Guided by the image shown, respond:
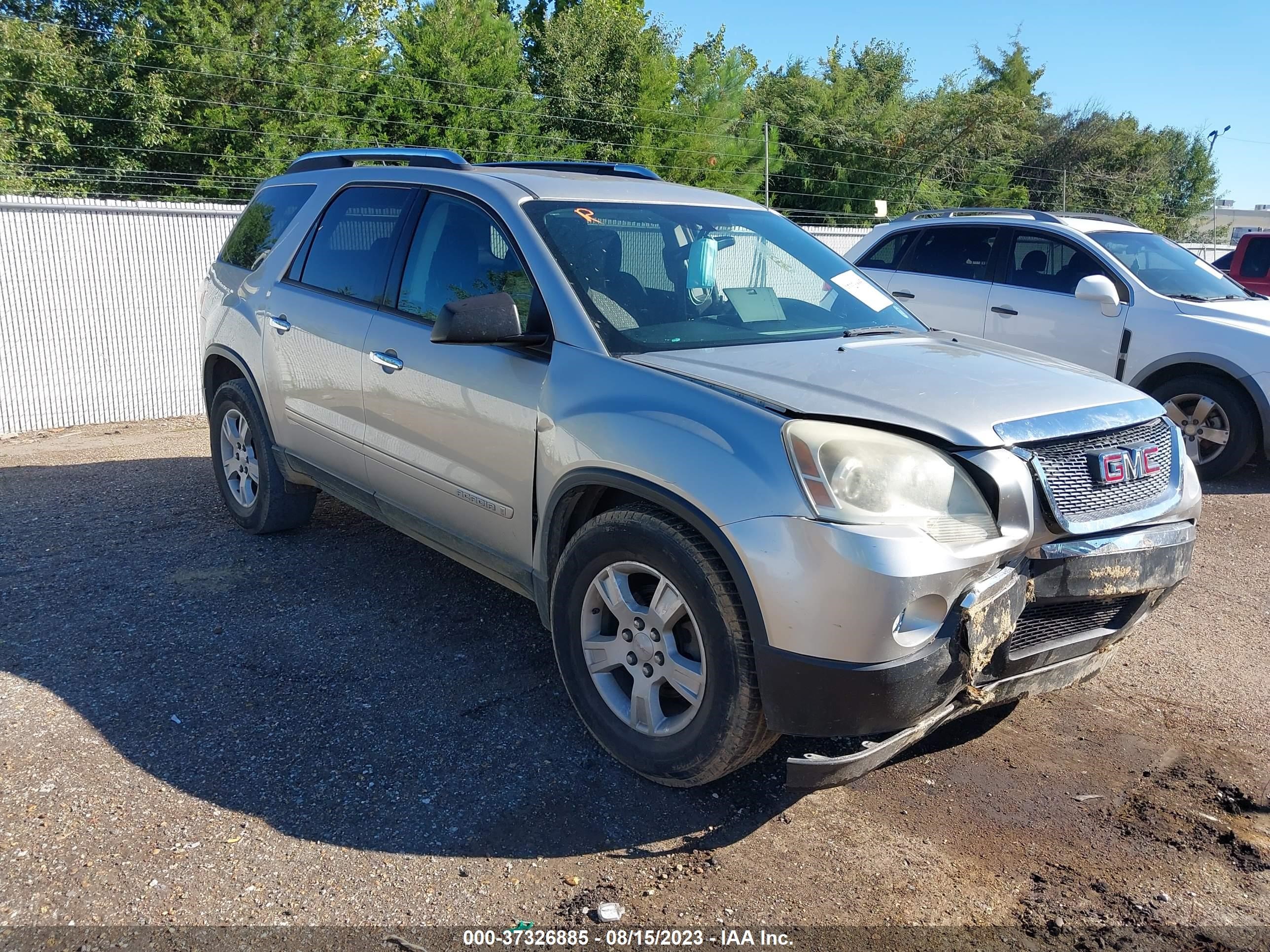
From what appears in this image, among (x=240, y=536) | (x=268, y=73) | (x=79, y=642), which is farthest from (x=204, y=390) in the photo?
(x=268, y=73)

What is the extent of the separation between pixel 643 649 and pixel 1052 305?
6133 mm

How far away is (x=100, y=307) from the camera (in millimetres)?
9547

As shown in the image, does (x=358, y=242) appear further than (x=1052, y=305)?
No

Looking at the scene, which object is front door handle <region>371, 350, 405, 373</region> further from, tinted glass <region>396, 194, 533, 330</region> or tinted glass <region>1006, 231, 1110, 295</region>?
tinted glass <region>1006, 231, 1110, 295</region>

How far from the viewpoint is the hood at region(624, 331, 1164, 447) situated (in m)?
2.96

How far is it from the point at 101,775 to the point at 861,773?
2401 mm

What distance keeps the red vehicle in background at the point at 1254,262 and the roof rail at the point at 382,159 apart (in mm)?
11712

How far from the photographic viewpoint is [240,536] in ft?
19.0

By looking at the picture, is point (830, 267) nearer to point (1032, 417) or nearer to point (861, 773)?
point (1032, 417)

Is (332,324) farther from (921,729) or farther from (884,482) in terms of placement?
(921,729)

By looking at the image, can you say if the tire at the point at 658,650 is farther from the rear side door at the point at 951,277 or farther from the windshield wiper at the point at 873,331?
the rear side door at the point at 951,277

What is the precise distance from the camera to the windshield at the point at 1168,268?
788cm

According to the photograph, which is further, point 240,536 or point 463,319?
point 240,536

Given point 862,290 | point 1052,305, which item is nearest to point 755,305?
point 862,290
